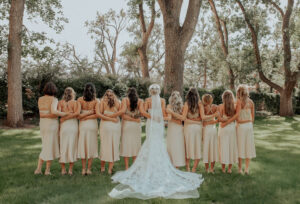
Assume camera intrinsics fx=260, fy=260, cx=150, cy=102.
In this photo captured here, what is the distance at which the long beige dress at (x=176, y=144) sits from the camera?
6309 millimetres

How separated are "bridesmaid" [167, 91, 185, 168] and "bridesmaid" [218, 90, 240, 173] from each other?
3.23 ft

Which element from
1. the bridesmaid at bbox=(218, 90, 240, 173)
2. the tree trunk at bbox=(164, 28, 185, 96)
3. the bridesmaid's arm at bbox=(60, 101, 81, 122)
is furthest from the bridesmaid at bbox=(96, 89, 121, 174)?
the tree trunk at bbox=(164, 28, 185, 96)

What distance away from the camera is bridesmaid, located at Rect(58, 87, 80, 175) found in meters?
6.17

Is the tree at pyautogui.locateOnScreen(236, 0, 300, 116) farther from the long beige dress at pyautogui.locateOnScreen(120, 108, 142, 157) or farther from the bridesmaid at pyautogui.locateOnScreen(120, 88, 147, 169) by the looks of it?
the long beige dress at pyautogui.locateOnScreen(120, 108, 142, 157)

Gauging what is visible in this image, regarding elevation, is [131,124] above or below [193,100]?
below

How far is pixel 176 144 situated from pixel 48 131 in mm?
3100

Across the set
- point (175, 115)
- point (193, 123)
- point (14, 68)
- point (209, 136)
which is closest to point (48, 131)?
point (175, 115)

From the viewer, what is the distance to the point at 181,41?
1166cm

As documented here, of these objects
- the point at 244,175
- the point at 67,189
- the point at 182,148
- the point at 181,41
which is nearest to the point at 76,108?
the point at 67,189

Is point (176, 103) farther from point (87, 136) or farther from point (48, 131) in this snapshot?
point (48, 131)

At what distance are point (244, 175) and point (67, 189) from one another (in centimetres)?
407

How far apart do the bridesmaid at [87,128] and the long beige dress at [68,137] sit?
0.14 meters

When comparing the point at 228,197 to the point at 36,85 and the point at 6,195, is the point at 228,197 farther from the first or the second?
the point at 36,85

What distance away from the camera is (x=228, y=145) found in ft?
20.9
